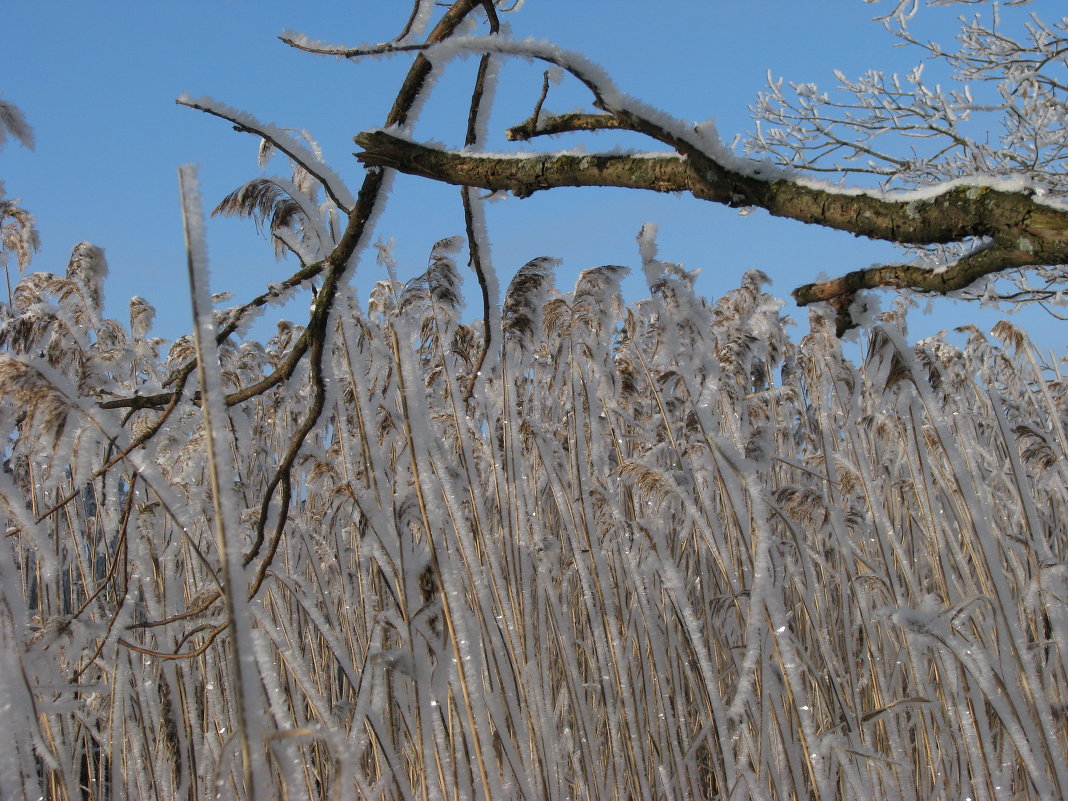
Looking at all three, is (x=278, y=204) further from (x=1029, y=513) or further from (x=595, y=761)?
(x=1029, y=513)

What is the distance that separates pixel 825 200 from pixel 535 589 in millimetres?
2173

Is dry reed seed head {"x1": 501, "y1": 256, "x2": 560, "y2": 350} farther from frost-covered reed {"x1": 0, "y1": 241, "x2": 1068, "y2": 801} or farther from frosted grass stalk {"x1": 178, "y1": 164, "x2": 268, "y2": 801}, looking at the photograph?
frosted grass stalk {"x1": 178, "y1": 164, "x2": 268, "y2": 801}

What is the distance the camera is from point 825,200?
737mm

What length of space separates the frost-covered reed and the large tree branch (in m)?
0.42

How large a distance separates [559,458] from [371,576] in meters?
0.85

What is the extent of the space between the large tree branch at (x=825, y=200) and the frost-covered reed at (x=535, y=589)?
0.42 m

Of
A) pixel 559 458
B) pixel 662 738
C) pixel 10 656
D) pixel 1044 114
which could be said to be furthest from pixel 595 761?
pixel 1044 114

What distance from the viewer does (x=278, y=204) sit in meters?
1.62

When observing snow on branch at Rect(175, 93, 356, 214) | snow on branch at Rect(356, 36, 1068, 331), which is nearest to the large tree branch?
snow on branch at Rect(356, 36, 1068, 331)

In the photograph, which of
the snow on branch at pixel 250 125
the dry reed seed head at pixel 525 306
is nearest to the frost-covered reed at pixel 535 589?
the dry reed seed head at pixel 525 306

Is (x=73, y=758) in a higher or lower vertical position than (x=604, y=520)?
lower

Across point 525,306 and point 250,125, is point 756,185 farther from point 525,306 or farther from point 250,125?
point 525,306

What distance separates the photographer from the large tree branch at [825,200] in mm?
633

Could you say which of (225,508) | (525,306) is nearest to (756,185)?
(225,508)
